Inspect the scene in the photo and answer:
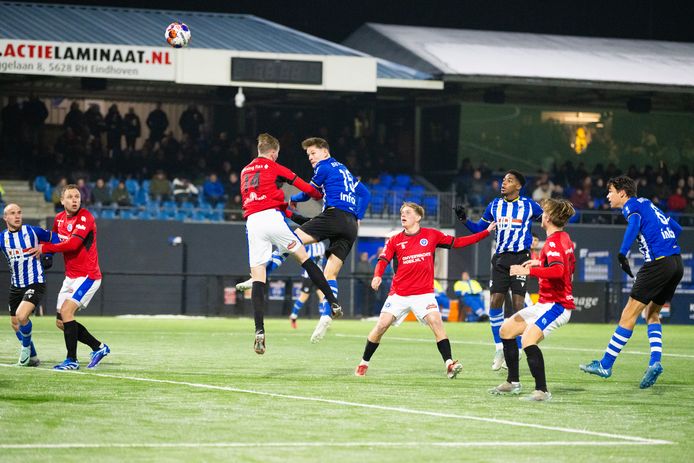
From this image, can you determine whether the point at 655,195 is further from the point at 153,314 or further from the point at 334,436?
the point at 334,436

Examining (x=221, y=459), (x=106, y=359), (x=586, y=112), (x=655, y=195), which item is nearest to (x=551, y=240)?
(x=221, y=459)

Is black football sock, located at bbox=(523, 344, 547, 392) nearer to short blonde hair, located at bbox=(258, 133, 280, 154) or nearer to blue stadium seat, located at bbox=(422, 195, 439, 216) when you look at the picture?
short blonde hair, located at bbox=(258, 133, 280, 154)

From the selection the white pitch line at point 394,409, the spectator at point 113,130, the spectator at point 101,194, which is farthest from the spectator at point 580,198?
the white pitch line at point 394,409

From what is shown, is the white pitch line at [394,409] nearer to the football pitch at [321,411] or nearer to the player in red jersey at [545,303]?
the football pitch at [321,411]

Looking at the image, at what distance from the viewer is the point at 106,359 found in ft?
50.1

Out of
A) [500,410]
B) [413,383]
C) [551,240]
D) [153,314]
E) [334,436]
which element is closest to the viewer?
[334,436]

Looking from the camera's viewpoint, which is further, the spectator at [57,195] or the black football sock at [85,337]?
the spectator at [57,195]

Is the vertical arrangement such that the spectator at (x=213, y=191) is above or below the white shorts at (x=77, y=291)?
above

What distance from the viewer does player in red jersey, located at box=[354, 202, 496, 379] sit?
13.1 m

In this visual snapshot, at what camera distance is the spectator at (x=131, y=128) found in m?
38.4

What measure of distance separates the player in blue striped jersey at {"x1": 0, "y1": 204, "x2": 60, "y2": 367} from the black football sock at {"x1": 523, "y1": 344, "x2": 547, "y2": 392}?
18.5ft

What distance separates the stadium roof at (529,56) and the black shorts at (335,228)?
22742mm

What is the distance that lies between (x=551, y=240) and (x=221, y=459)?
15.9 feet

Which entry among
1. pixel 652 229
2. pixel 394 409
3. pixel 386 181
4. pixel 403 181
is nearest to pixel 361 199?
pixel 652 229
